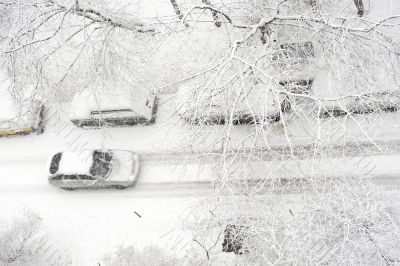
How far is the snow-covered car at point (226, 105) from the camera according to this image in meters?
11.7

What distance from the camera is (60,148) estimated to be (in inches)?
727

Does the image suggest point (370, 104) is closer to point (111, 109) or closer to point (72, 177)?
point (111, 109)

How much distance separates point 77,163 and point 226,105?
6.46 metres

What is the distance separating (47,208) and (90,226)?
196 cm

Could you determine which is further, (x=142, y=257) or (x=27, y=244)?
(x=27, y=244)

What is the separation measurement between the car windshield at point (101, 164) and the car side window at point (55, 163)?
1384mm

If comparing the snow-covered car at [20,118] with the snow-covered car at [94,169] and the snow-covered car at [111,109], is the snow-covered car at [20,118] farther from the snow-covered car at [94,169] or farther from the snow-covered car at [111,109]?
the snow-covered car at [94,169]

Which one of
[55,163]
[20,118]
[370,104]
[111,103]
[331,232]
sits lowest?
[331,232]

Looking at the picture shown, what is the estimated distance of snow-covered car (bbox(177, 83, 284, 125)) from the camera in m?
11.7

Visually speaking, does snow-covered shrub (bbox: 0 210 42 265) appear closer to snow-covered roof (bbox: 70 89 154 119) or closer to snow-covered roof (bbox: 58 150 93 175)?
snow-covered roof (bbox: 58 150 93 175)

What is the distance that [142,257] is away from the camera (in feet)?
46.5

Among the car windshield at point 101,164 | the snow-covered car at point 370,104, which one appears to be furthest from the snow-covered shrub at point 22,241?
the snow-covered car at point 370,104

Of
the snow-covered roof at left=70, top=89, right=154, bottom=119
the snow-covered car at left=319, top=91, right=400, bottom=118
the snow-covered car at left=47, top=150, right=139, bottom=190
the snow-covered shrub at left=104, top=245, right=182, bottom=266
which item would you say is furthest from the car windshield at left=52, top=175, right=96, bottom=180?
the snow-covered car at left=319, top=91, right=400, bottom=118

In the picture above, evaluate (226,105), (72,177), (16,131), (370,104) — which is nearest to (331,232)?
(226,105)
